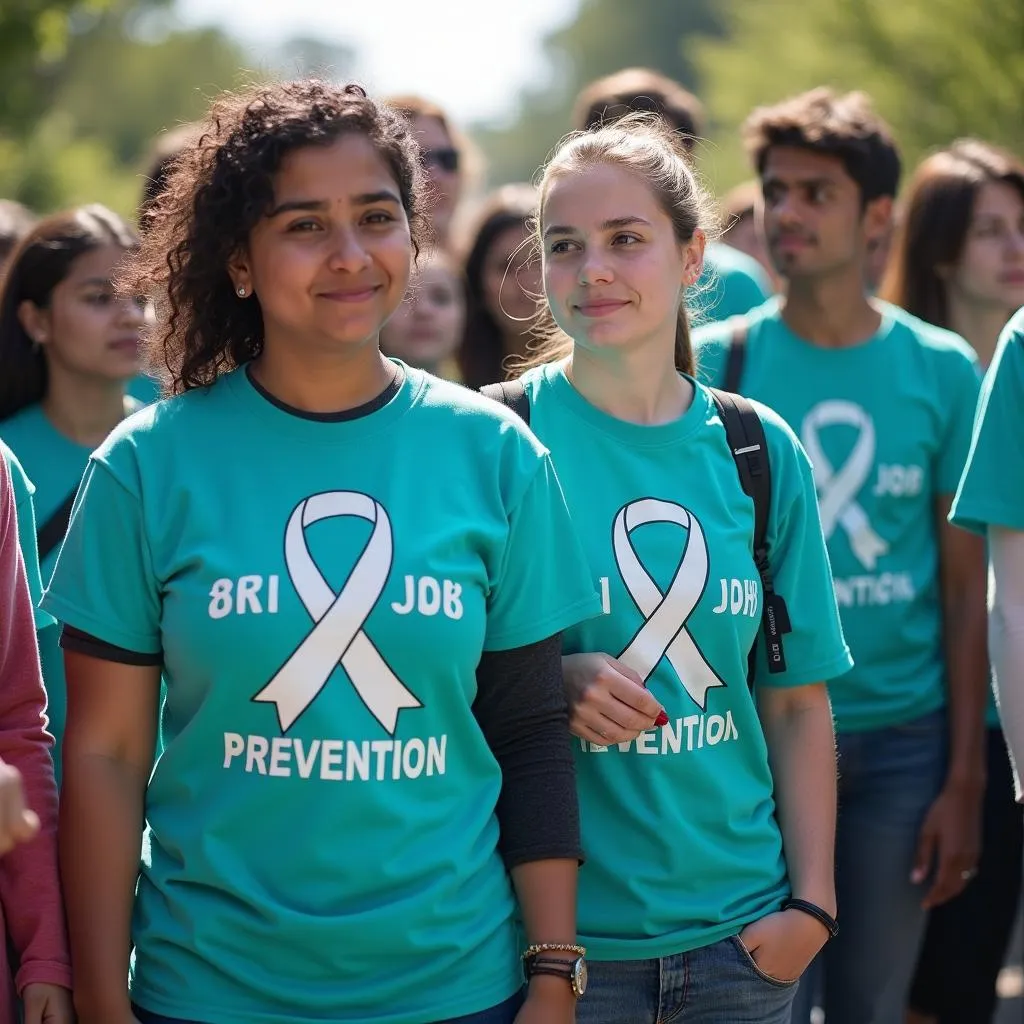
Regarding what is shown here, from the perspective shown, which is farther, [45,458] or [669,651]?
[45,458]

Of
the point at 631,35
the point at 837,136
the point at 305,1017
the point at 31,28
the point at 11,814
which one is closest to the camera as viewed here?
the point at 11,814

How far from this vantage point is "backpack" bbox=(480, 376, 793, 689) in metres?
3.28

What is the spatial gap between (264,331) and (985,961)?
125 inches

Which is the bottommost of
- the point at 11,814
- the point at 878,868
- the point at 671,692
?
the point at 878,868

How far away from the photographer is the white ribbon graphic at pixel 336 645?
103 inches

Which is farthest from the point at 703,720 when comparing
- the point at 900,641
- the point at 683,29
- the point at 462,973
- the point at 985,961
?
the point at 683,29

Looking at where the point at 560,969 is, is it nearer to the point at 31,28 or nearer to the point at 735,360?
the point at 735,360

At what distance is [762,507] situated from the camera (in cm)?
328

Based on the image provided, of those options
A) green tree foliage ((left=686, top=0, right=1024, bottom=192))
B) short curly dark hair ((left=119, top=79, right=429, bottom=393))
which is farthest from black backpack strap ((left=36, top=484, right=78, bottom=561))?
green tree foliage ((left=686, top=0, right=1024, bottom=192))

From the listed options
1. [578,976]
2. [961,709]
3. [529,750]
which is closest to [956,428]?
[961,709]

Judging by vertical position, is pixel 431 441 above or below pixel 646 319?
below

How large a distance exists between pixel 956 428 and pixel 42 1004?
2865 millimetres

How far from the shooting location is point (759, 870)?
10.4ft

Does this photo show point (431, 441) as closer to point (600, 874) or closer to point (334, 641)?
point (334, 641)
